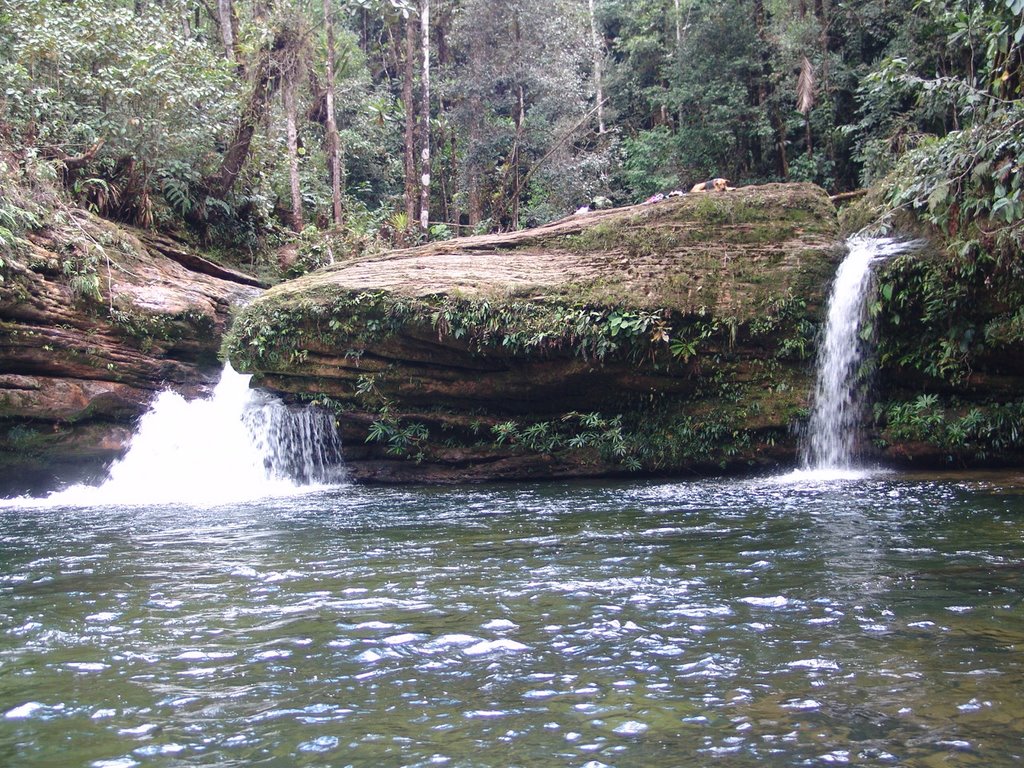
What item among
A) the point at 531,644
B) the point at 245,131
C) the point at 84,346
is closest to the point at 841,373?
the point at 531,644

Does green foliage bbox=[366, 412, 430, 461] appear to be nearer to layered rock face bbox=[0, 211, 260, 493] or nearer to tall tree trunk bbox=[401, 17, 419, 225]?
layered rock face bbox=[0, 211, 260, 493]

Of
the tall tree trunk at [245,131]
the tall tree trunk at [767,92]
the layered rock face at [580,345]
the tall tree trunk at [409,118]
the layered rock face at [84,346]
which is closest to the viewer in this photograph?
the layered rock face at [580,345]

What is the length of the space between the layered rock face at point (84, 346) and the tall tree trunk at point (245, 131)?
4.31 metres

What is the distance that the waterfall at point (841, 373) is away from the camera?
12.4 m

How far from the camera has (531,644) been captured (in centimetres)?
468

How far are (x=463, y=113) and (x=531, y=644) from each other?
2367 cm

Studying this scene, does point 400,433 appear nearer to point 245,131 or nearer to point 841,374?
point 841,374

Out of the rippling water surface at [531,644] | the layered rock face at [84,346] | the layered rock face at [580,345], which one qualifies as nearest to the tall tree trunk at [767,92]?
the layered rock face at [580,345]

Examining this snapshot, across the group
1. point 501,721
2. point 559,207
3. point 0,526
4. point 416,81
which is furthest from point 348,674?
point 416,81

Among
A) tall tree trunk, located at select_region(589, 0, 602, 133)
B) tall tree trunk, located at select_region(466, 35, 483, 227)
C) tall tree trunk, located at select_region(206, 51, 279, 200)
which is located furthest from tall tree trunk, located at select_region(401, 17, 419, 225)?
tall tree trunk, located at select_region(589, 0, 602, 133)

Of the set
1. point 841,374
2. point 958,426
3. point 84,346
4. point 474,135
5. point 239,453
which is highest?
point 474,135

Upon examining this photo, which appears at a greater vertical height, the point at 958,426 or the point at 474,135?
the point at 474,135

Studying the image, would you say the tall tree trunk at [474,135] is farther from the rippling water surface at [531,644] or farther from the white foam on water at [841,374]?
the rippling water surface at [531,644]

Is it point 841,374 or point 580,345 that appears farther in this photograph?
point 580,345
